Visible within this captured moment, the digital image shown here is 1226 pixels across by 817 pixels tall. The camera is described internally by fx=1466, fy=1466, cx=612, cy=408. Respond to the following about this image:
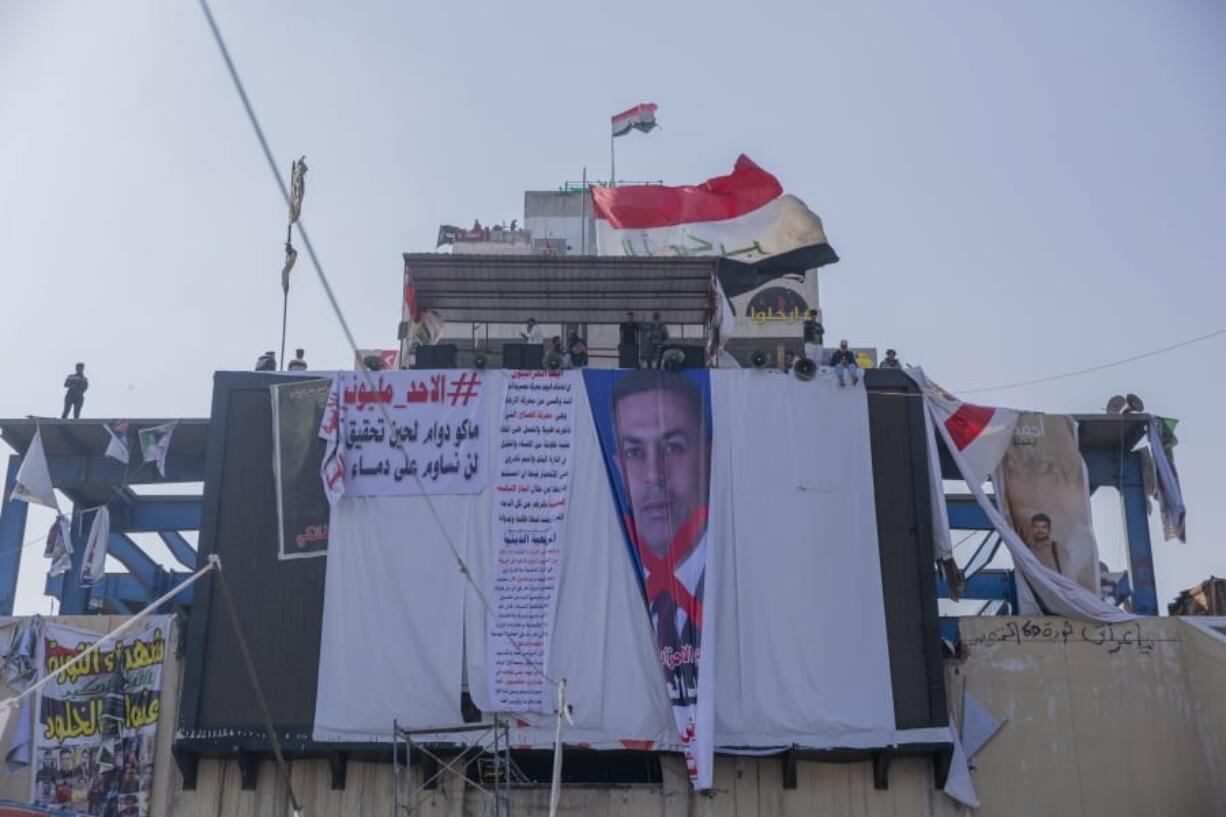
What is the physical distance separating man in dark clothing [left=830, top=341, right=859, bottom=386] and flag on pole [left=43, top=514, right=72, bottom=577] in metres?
13.2

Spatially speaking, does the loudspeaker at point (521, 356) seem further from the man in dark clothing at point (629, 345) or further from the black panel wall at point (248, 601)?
the black panel wall at point (248, 601)

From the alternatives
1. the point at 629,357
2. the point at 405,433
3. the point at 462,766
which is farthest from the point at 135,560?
the point at 629,357

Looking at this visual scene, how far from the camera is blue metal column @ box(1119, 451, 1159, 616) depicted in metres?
24.3

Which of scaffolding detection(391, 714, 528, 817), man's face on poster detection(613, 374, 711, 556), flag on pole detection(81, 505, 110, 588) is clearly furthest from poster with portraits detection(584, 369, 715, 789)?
flag on pole detection(81, 505, 110, 588)

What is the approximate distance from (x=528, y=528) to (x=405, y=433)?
2509 mm

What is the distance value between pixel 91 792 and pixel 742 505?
416 inches

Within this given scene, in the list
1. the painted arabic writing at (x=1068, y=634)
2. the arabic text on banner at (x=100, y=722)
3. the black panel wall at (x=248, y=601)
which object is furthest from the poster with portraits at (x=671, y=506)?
the arabic text on banner at (x=100, y=722)

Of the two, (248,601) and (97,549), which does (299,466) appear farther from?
(97,549)

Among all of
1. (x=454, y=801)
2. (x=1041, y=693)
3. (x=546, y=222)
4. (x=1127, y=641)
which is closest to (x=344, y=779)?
(x=454, y=801)

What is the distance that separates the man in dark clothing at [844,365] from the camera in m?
23.0

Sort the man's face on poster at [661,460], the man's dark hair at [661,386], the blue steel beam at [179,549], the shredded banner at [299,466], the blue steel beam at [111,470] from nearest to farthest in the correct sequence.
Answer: the man's face on poster at [661,460]
the shredded banner at [299,466]
the man's dark hair at [661,386]
the blue steel beam at [111,470]
the blue steel beam at [179,549]

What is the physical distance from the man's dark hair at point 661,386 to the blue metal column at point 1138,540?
7.73 metres

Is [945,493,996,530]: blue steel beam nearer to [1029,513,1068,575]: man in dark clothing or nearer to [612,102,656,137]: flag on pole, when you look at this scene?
[1029,513,1068,575]: man in dark clothing

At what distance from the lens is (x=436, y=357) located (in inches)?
928
